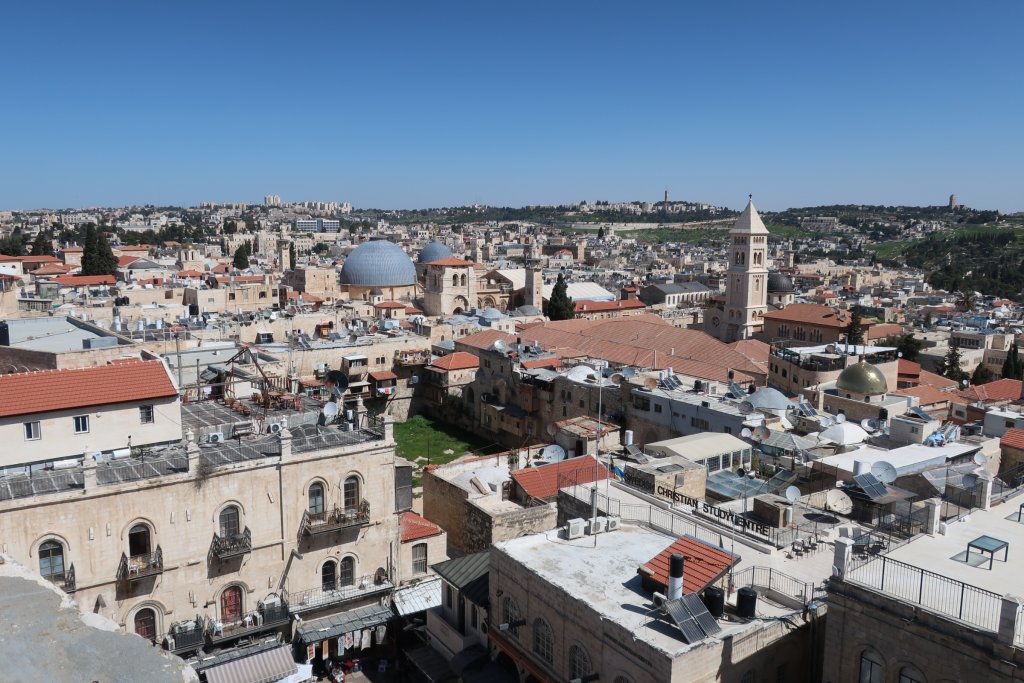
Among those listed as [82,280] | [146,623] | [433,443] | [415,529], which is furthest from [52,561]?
[82,280]

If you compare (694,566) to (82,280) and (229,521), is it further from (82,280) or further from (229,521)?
(82,280)

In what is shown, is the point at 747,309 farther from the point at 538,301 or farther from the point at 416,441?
the point at 416,441

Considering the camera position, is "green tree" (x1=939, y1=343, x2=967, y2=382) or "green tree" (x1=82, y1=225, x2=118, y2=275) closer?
"green tree" (x1=939, y1=343, x2=967, y2=382)

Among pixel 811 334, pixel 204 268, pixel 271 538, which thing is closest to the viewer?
pixel 271 538

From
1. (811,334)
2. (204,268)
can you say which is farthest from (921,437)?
(204,268)

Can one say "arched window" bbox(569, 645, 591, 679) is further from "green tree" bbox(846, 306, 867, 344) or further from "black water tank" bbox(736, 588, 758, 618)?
"green tree" bbox(846, 306, 867, 344)

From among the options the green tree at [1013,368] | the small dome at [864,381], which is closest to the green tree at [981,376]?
the green tree at [1013,368]

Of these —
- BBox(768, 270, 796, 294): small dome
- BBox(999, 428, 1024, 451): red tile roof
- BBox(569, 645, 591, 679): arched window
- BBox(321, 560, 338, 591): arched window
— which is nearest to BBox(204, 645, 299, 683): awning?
BBox(321, 560, 338, 591): arched window

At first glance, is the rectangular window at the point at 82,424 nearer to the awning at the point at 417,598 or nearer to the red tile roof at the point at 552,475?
the awning at the point at 417,598
